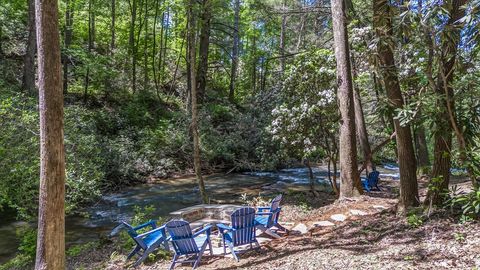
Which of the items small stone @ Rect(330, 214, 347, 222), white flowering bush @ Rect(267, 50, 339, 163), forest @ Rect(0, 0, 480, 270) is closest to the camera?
forest @ Rect(0, 0, 480, 270)

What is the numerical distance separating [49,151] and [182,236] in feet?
6.82

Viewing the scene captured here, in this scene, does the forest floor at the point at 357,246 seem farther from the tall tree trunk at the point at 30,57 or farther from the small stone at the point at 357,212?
the tall tree trunk at the point at 30,57

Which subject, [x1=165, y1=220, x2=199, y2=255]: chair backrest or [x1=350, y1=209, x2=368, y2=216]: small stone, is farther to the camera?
[x1=350, y1=209, x2=368, y2=216]: small stone

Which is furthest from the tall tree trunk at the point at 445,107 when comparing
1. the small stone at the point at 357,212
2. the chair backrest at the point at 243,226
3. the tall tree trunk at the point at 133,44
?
the tall tree trunk at the point at 133,44

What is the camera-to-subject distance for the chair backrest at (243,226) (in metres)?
5.41

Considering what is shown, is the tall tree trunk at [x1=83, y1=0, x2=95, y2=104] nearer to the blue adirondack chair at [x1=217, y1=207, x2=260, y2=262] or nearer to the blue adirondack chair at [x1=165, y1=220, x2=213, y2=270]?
the blue adirondack chair at [x1=165, y1=220, x2=213, y2=270]

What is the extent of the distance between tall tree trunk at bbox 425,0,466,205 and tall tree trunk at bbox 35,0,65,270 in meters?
4.71

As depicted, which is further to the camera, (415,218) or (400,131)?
(400,131)

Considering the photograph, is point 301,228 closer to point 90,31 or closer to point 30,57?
point 30,57

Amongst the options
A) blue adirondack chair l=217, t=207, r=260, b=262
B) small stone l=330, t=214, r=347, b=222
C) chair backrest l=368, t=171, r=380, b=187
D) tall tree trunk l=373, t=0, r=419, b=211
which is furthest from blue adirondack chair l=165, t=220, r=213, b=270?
chair backrest l=368, t=171, r=380, b=187

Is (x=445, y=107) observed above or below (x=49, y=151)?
above

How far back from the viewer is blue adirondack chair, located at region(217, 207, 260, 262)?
5.41 m

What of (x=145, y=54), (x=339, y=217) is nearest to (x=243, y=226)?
(x=339, y=217)

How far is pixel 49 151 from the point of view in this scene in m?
4.19
